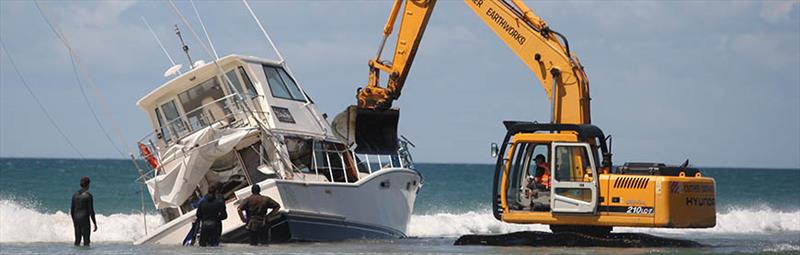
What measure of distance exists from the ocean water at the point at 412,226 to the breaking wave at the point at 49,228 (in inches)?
0.9

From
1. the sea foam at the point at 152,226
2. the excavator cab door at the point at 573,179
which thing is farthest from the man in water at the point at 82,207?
the excavator cab door at the point at 573,179

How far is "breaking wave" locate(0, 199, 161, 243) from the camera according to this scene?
101 feet

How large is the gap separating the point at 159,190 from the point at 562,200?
23.4 ft

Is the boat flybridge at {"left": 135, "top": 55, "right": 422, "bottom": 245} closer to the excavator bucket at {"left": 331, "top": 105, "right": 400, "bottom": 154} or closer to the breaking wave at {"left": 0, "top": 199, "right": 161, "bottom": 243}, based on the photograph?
the excavator bucket at {"left": 331, "top": 105, "right": 400, "bottom": 154}

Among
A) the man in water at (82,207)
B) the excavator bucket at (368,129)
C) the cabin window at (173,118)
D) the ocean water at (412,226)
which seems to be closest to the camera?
the ocean water at (412,226)

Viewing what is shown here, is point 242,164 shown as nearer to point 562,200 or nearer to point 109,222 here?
point 562,200

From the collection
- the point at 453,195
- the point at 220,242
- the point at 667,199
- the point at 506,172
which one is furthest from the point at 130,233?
the point at 453,195

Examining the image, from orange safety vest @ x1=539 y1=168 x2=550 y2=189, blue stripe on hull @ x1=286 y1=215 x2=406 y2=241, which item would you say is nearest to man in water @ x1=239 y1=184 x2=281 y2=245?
blue stripe on hull @ x1=286 y1=215 x2=406 y2=241

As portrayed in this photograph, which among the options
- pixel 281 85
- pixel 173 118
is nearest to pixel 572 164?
pixel 281 85

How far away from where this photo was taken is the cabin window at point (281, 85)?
26562mm

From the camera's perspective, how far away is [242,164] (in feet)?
84.2

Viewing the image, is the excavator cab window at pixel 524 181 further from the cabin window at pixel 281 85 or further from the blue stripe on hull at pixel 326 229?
the cabin window at pixel 281 85

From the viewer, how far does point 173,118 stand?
27062 mm

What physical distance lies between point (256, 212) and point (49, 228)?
9686mm
